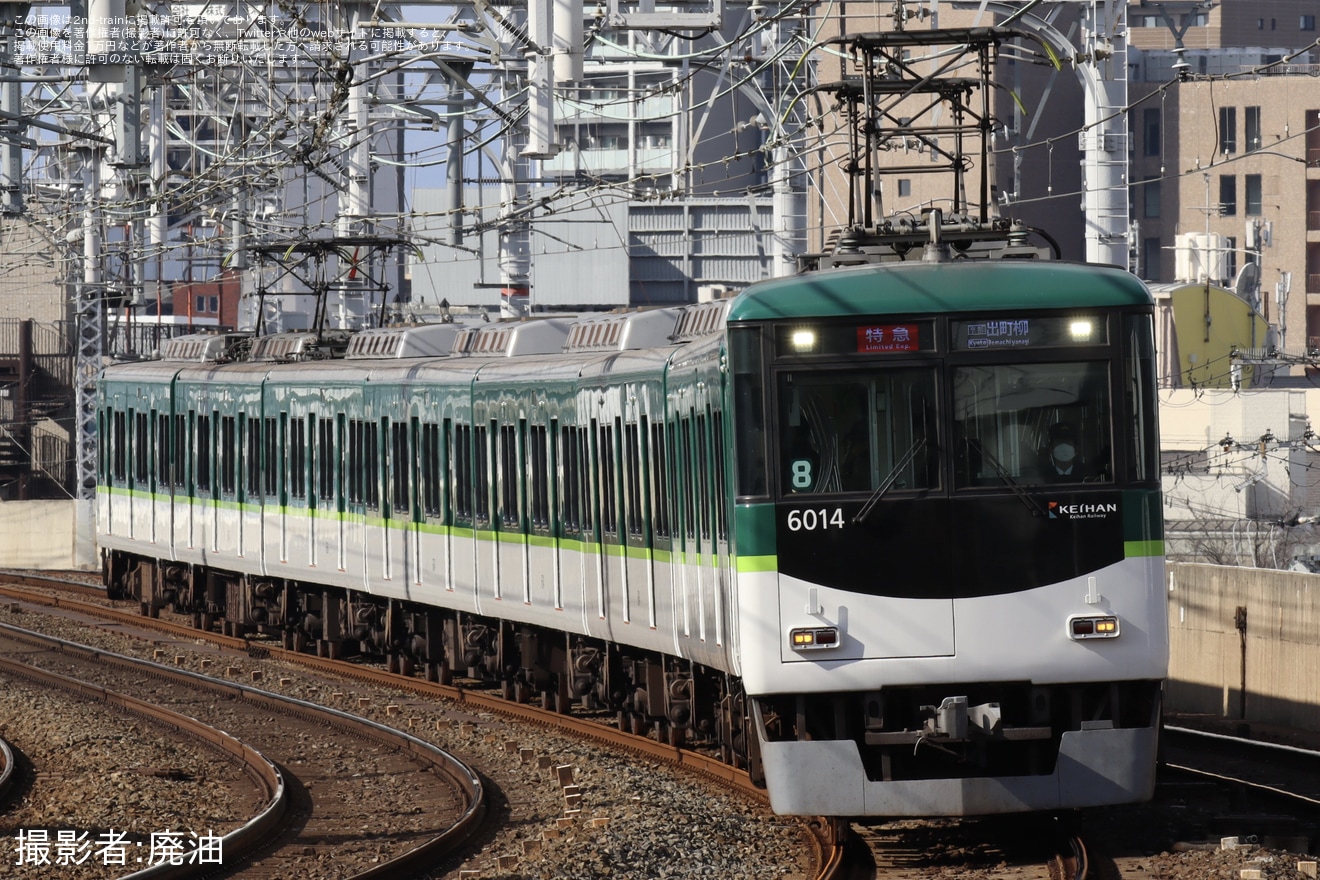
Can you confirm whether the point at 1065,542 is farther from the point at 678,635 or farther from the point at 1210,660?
the point at 1210,660

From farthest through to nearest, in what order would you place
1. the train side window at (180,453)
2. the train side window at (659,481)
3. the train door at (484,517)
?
the train side window at (180,453) → the train door at (484,517) → the train side window at (659,481)

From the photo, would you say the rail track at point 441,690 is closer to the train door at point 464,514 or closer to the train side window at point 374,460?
the train door at point 464,514

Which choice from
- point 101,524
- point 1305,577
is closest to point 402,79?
point 101,524

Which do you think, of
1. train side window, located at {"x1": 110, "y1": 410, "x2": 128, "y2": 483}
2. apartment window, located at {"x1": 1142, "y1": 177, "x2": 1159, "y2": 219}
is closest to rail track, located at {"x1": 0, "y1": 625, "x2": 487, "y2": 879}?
train side window, located at {"x1": 110, "y1": 410, "x2": 128, "y2": 483}

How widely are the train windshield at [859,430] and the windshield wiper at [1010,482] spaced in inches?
7.6

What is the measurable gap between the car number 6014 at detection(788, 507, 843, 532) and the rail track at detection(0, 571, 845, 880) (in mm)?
1453

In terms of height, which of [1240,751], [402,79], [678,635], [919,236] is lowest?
[1240,751]

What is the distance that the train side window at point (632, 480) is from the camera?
1361cm

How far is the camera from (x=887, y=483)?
9812 mm

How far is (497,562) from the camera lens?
17.0 meters

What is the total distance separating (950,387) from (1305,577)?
8489 mm

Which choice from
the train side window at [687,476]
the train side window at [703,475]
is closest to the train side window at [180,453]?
the train side window at [687,476]

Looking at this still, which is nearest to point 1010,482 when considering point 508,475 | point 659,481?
point 659,481

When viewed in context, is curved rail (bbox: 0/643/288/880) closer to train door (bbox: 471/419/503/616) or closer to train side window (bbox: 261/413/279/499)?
train door (bbox: 471/419/503/616)
